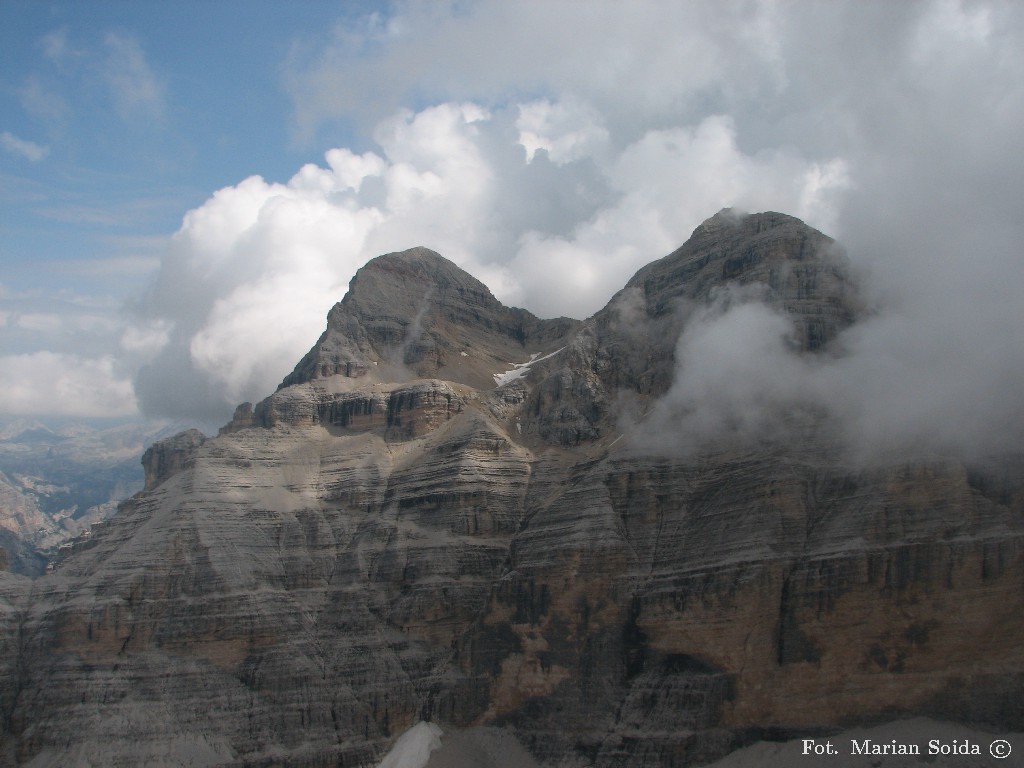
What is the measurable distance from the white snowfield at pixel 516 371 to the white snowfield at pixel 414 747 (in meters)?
42.5

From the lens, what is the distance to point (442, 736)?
9475 cm

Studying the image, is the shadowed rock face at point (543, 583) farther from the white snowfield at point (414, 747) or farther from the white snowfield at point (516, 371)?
the white snowfield at point (516, 371)

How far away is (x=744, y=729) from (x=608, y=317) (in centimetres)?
4958

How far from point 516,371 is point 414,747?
56.0 m

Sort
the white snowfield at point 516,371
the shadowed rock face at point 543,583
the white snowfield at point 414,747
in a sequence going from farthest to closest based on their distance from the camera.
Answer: the white snowfield at point 516,371 → the white snowfield at point 414,747 → the shadowed rock face at point 543,583

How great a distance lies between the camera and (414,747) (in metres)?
93.8

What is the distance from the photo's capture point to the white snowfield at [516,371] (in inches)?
5245

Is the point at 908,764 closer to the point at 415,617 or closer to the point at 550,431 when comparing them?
the point at 415,617

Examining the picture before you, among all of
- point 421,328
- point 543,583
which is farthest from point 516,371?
point 543,583

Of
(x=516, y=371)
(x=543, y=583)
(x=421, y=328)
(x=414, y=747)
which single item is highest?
(x=421, y=328)

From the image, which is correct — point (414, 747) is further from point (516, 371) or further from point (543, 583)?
point (516, 371)

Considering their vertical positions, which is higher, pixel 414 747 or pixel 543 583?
pixel 543 583

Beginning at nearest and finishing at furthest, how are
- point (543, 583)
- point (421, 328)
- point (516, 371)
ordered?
1. point (543, 583)
2. point (421, 328)
3. point (516, 371)

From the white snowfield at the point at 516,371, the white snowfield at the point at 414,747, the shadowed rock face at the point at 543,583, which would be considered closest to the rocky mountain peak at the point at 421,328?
the white snowfield at the point at 516,371
